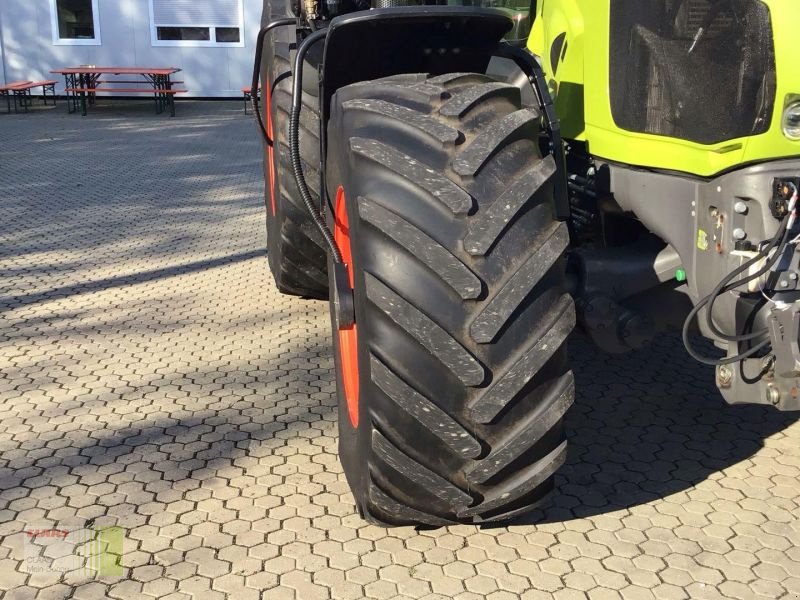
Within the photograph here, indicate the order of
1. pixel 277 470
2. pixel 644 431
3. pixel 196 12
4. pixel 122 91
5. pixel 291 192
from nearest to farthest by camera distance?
pixel 277 470, pixel 644 431, pixel 291 192, pixel 122 91, pixel 196 12

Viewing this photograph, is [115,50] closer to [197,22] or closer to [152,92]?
[152,92]

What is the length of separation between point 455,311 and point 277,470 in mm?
1287

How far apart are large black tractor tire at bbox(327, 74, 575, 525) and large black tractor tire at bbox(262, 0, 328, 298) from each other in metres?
1.51

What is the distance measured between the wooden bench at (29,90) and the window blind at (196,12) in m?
2.24

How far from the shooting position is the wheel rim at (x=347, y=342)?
281 cm

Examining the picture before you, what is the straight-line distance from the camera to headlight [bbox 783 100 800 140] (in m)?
2.37

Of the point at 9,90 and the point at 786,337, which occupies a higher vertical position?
the point at 9,90

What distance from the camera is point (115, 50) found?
1727 centimetres

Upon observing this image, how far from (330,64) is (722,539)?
1.95m

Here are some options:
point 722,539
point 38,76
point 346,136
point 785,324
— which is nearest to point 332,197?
point 346,136

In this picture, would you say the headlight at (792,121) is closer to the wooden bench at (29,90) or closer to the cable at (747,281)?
the cable at (747,281)

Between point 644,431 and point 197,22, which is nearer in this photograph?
point 644,431

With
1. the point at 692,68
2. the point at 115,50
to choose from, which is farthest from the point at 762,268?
the point at 115,50

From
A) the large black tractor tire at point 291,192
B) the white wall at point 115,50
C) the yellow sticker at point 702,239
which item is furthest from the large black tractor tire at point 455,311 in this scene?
the white wall at point 115,50
